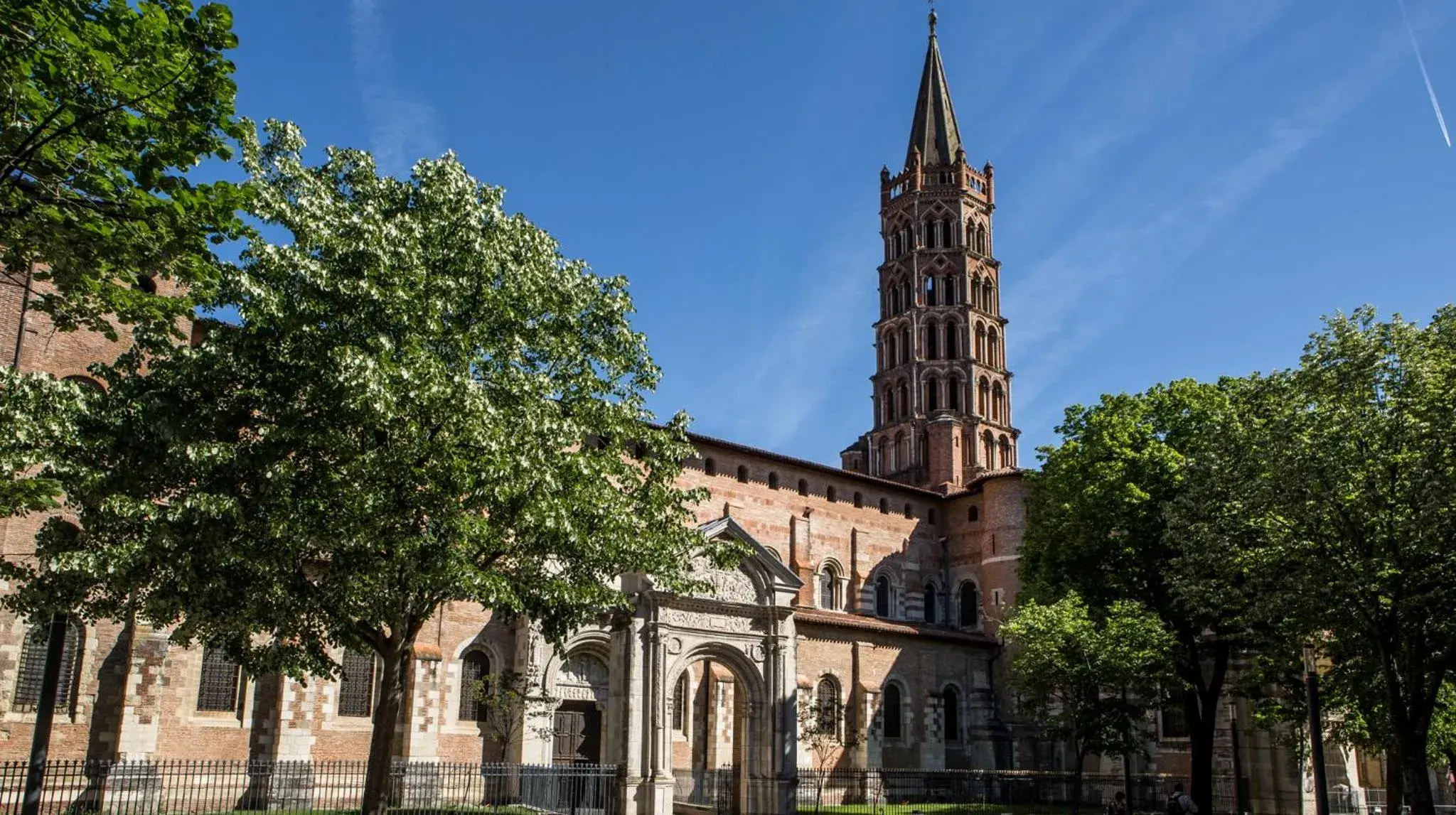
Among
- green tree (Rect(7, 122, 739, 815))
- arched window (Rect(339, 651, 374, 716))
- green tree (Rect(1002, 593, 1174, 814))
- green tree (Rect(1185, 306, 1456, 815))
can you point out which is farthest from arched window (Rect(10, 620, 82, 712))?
green tree (Rect(1185, 306, 1456, 815))

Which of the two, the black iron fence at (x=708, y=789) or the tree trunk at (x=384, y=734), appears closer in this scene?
the tree trunk at (x=384, y=734)

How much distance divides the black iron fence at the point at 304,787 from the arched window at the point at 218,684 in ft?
6.46

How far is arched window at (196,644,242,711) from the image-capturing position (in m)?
27.4

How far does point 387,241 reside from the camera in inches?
714

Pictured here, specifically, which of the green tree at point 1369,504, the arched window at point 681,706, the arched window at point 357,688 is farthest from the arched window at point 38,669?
the green tree at point 1369,504

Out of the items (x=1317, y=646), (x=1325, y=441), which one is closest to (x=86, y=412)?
(x=1325, y=441)

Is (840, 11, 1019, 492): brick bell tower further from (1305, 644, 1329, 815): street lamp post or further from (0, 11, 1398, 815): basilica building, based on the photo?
(1305, 644, 1329, 815): street lamp post

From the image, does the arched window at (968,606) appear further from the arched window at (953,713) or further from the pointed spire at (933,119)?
the pointed spire at (933,119)

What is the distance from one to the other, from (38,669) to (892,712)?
29.3 m

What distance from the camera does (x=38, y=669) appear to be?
25.1 meters

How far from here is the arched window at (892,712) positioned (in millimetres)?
42906

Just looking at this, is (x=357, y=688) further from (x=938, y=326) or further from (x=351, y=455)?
(x=938, y=326)

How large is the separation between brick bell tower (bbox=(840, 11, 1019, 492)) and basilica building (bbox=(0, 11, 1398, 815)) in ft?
0.48

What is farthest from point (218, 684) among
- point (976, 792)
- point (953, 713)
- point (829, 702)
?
point (953, 713)
